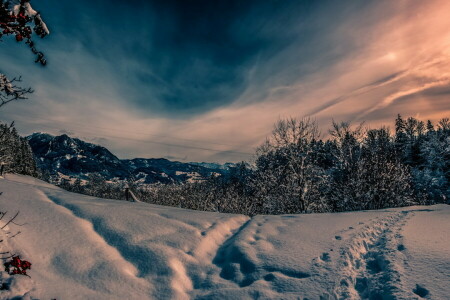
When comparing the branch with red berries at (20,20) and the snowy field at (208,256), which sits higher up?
the branch with red berries at (20,20)

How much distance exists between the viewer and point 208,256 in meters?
5.95

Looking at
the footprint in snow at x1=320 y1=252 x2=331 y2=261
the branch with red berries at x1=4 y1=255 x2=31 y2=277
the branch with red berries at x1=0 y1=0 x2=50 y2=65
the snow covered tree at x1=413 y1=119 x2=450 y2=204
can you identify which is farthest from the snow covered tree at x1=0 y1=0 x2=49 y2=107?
the snow covered tree at x1=413 y1=119 x2=450 y2=204

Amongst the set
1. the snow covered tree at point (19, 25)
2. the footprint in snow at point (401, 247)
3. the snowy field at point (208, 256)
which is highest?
the snow covered tree at point (19, 25)

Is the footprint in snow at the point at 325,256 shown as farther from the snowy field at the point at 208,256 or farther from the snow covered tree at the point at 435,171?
the snow covered tree at the point at 435,171

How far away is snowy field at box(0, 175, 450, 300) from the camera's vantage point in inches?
167

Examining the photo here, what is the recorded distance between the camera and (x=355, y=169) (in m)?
21.8

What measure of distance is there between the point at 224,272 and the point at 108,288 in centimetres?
249

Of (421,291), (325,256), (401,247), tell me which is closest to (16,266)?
(325,256)

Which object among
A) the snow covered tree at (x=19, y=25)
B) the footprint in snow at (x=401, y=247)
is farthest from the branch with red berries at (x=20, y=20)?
the footprint in snow at (x=401, y=247)

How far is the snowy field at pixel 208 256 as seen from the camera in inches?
167

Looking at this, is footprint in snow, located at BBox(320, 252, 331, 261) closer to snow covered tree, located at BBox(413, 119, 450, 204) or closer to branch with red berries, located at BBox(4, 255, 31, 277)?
branch with red berries, located at BBox(4, 255, 31, 277)

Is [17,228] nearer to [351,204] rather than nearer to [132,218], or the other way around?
[132,218]

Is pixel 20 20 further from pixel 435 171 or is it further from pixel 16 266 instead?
pixel 435 171

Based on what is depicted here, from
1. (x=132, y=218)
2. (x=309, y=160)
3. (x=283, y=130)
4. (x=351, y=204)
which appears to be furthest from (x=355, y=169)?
(x=132, y=218)
